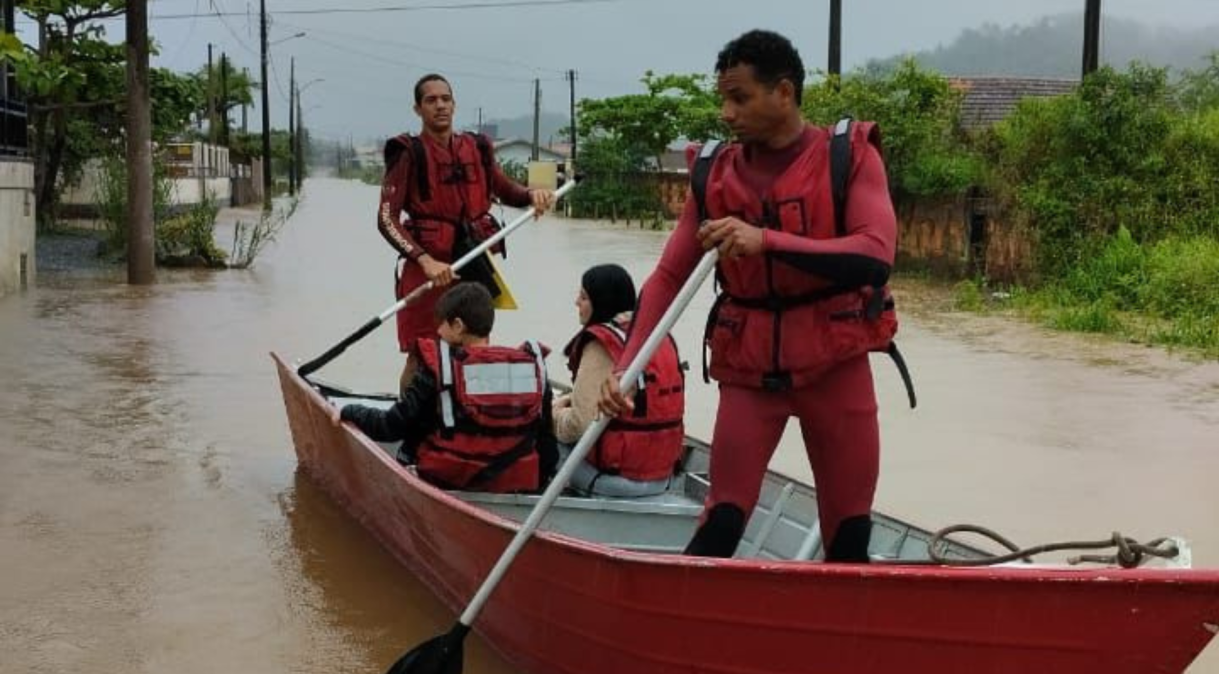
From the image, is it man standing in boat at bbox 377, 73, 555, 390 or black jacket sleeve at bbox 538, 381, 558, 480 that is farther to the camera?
man standing in boat at bbox 377, 73, 555, 390

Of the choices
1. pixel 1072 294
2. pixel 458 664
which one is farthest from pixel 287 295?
pixel 458 664

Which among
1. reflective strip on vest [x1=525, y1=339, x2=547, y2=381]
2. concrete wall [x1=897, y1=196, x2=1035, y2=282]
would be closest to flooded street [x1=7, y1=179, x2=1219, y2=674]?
reflective strip on vest [x1=525, y1=339, x2=547, y2=381]

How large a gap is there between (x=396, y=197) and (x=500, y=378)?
1.67 m

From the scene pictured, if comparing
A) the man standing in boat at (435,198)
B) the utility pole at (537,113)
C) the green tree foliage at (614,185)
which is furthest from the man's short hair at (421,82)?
the utility pole at (537,113)

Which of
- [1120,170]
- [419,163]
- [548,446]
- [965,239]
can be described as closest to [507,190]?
[419,163]

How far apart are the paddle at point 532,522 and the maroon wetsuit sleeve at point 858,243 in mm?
202

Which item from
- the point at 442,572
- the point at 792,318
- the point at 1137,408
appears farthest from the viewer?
the point at 1137,408

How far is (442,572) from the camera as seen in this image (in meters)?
4.68

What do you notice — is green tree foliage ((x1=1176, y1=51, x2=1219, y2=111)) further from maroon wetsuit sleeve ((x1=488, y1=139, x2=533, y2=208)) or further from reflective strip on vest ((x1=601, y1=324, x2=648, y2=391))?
reflective strip on vest ((x1=601, y1=324, x2=648, y2=391))

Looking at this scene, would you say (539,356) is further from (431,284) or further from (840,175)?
(840,175)

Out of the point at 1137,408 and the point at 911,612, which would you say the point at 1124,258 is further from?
the point at 911,612

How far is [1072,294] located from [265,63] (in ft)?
124

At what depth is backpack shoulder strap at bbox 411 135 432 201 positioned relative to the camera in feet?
19.7

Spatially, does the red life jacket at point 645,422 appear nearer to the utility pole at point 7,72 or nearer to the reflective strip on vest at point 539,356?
the reflective strip on vest at point 539,356
